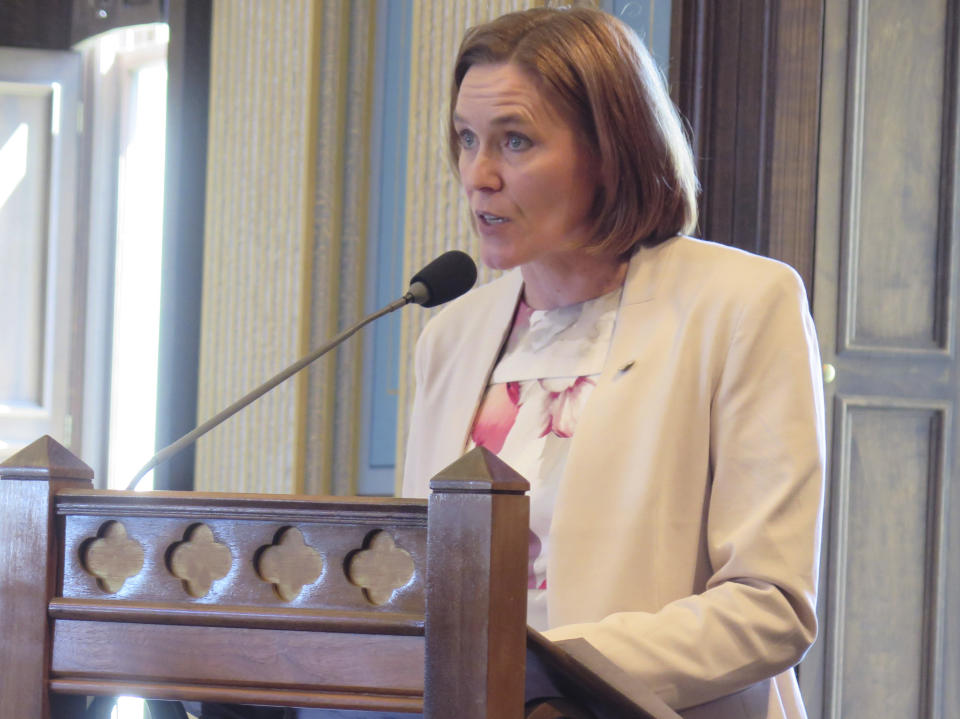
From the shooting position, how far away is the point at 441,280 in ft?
5.62

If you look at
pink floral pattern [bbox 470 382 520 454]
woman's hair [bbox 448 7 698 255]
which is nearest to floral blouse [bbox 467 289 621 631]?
pink floral pattern [bbox 470 382 520 454]

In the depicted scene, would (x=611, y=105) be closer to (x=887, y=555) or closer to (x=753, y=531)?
(x=753, y=531)

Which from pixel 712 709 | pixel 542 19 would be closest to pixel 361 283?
pixel 542 19

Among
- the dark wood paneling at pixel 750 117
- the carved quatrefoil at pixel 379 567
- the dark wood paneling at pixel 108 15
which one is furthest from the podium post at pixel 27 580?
the dark wood paneling at pixel 108 15

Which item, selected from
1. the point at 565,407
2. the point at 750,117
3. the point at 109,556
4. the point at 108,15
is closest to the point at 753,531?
the point at 565,407

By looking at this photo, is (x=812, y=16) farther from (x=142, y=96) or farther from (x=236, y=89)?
(x=142, y=96)

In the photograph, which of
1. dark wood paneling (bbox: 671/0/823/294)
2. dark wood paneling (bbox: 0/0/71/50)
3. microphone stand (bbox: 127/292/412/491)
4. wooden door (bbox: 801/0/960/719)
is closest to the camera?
microphone stand (bbox: 127/292/412/491)

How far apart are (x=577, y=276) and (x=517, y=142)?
0.22 m

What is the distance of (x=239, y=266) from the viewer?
4176 millimetres

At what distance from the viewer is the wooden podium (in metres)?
0.89

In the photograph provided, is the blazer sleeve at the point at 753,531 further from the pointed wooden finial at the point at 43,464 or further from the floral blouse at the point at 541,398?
the pointed wooden finial at the point at 43,464

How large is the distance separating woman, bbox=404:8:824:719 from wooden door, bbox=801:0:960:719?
1.54 meters

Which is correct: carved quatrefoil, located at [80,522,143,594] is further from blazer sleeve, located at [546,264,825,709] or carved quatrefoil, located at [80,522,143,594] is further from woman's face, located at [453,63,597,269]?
woman's face, located at [453,63,597,269]

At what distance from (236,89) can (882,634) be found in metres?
2.65
